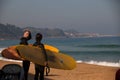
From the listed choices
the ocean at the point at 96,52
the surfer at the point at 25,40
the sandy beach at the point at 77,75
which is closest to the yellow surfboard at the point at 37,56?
the surfer at the point at 25,40

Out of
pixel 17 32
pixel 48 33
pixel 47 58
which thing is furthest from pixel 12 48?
pixel 48 33

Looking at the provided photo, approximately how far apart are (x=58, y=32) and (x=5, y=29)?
47.4 meters

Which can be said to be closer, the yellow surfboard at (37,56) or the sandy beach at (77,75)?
the yellow surfboard at (37,56)

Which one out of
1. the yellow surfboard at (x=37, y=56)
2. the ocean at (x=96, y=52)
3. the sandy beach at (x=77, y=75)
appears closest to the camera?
the yellow surfboard at (x=37, y=56)

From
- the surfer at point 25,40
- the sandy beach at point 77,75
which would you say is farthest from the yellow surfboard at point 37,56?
the sandy beach at point 77,75

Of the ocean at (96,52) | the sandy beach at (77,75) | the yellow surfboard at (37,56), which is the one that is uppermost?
the ocean at (96,52)

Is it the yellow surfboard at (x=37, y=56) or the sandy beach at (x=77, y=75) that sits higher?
the sandy beach at (x=77, y=75)

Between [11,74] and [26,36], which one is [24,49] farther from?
[11,74]

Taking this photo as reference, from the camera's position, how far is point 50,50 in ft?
19.6

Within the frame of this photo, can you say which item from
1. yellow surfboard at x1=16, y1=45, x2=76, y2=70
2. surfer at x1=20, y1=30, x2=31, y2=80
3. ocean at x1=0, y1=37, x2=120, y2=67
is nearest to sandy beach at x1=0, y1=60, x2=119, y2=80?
yellow surfboard at x1=16, y1=45, x2=76, y2=70

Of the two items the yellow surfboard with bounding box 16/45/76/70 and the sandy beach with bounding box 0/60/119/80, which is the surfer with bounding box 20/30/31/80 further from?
the sandy beach with bounding box 0/60/119/80

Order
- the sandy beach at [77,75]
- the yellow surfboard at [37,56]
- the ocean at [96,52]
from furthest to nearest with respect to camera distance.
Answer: the ocean at [96,52] → the sandy beach at [77,75] → the yellow surfboard at [37,56]

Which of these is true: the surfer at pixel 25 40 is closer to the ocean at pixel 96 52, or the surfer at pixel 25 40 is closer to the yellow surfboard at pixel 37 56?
the yellow surfboard at pixel 37 56

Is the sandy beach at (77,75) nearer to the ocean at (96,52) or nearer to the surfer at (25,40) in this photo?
the surfer at (25,40)
